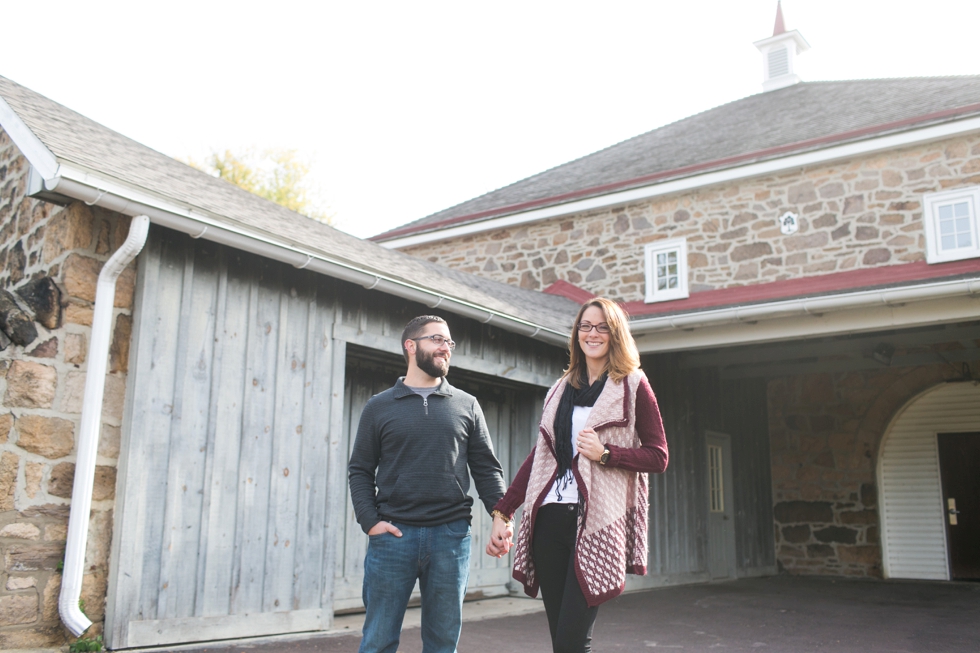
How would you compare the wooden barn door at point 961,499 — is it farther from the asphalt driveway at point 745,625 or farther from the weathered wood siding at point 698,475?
the weathered wood siding at point 698,475

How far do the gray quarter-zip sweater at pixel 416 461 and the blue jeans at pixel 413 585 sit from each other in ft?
0.21

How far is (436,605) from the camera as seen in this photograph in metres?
3.08

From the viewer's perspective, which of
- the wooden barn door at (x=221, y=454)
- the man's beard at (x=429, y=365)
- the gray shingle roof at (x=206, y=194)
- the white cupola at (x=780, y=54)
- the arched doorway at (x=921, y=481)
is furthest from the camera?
the white cupola at (x=780, y=54)

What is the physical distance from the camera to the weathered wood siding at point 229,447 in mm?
4598

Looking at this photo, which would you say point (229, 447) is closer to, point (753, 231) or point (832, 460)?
point (753, 231)

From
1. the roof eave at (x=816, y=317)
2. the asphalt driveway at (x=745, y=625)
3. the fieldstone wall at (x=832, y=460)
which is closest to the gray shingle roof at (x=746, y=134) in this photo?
the fieldstone wall at (x=832, y=460)

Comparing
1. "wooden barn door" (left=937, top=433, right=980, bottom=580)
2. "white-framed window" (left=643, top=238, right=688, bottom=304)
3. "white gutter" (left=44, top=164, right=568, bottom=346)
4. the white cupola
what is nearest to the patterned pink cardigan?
"white gutter" (left=44, top=164, right=568, bottom=346)

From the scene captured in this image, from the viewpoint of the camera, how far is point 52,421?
4.45 meters

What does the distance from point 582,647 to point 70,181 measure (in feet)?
10.7

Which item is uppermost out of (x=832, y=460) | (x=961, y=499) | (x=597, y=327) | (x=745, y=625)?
(x=597, y=327)

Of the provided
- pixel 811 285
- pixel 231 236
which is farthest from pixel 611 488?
pixel 811 285

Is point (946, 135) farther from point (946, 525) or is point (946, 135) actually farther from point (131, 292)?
point (131, 292)

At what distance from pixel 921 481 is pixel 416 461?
10.9 metres

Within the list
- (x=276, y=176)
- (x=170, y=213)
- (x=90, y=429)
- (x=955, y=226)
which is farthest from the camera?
(x=276, y=176)
